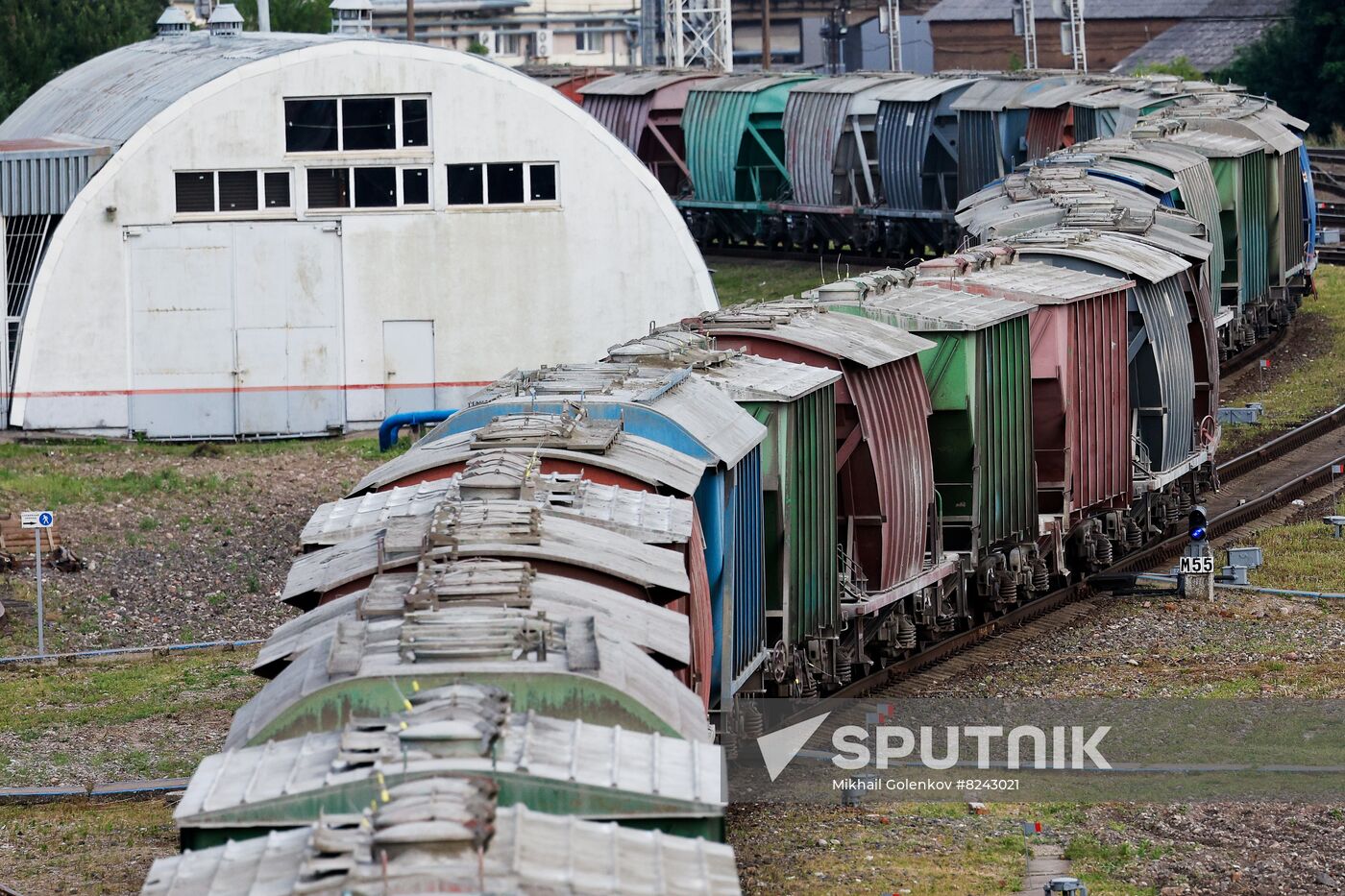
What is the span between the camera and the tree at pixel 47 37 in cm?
5822

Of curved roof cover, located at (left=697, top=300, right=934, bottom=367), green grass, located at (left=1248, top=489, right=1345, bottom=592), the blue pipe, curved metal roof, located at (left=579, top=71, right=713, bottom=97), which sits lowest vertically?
green grass, located at (left=1248, top=489, right=1345, bottom=592)

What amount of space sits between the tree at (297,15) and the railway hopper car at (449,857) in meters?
70.9

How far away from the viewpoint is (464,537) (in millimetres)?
10773

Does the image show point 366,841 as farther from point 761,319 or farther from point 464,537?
point 761,319

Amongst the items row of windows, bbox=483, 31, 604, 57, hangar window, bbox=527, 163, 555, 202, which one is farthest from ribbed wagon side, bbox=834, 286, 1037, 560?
row of windows, bbox=483, 31, 604, 57

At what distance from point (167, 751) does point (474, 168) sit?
19180mm

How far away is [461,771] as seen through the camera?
7957mm

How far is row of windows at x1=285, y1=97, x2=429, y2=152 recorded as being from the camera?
35094 mm

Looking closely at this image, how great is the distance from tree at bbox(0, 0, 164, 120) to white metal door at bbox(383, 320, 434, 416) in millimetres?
26233

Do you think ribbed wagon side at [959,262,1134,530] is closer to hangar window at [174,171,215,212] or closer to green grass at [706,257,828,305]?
hangar window at [174,171,215,212]

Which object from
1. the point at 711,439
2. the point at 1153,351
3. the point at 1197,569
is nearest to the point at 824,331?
the point at 711,439

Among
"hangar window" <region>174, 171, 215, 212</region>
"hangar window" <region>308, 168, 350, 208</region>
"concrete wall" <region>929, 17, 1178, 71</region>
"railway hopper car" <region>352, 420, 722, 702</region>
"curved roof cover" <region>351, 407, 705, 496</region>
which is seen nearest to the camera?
"railway hopper car" <region>352, 420, 722, 702</region>

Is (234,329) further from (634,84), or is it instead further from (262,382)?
(634,84)

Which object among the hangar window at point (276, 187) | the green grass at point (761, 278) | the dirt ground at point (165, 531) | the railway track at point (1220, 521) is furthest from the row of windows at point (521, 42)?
the railway track at point (1220, 521)
